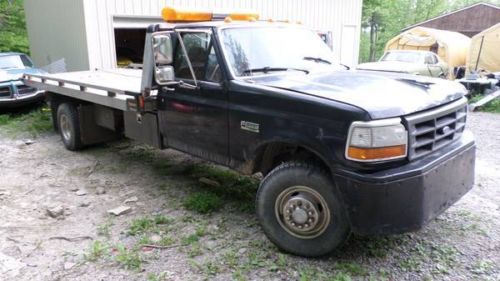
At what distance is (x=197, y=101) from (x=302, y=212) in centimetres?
171

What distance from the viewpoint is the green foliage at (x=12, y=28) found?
15.3 meters

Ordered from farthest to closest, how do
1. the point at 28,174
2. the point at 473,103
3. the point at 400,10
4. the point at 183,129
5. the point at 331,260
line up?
the point at 400,10
the point at 473,103
the point at 28,174
the point at 183,129
the point at 331,260

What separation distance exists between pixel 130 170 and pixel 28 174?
147cm

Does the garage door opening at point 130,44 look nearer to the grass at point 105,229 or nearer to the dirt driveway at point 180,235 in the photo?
the dirt driveway at point 180,235

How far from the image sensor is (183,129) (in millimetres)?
4914

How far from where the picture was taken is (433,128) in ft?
11.8

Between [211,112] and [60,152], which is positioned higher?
[211,112]

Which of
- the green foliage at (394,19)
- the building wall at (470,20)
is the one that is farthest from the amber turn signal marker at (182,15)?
the green foliage at (394,19)

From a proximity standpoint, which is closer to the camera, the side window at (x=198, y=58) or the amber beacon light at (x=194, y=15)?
the side window at (x=198, y=58)

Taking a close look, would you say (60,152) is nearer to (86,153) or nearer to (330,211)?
(86,153)

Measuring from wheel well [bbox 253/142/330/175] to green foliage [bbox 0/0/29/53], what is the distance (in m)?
14.3

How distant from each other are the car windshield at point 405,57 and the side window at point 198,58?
1529 cm

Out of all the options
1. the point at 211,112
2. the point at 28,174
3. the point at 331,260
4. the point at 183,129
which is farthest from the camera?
the point at 28,174

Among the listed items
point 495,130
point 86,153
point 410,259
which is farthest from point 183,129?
point 495,130
